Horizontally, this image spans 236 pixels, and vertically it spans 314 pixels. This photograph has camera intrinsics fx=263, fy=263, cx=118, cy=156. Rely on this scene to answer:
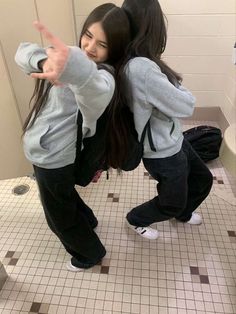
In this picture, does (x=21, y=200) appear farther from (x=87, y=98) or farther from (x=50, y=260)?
(x=87, y=98)

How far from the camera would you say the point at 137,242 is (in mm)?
1290

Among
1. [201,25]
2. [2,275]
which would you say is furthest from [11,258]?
[201,25]

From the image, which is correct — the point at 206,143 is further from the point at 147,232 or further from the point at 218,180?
the point at 147,232

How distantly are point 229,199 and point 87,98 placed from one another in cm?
125

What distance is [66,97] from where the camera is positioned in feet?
2.28

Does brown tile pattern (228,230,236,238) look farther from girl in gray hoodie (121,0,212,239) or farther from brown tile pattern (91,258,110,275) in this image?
brown tile pattern (91,258,110,275)

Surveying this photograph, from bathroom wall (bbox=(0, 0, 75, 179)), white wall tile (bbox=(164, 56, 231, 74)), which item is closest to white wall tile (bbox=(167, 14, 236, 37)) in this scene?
white wall tile (bbox=(164, 56, 231, 74))

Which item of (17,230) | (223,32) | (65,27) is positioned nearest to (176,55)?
(223,32)

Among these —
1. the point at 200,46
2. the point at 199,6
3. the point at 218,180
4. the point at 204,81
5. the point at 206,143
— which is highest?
the point at 199,6

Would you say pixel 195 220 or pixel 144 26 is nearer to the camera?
pixel 144 26

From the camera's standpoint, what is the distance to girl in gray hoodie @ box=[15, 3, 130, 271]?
1.61ft

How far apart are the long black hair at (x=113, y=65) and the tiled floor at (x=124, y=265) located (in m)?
0.60

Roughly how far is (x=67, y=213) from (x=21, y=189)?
2.70 ft

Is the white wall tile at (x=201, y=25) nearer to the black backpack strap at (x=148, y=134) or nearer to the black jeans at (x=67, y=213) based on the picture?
the black backpack strap at (x=148, y=134)
